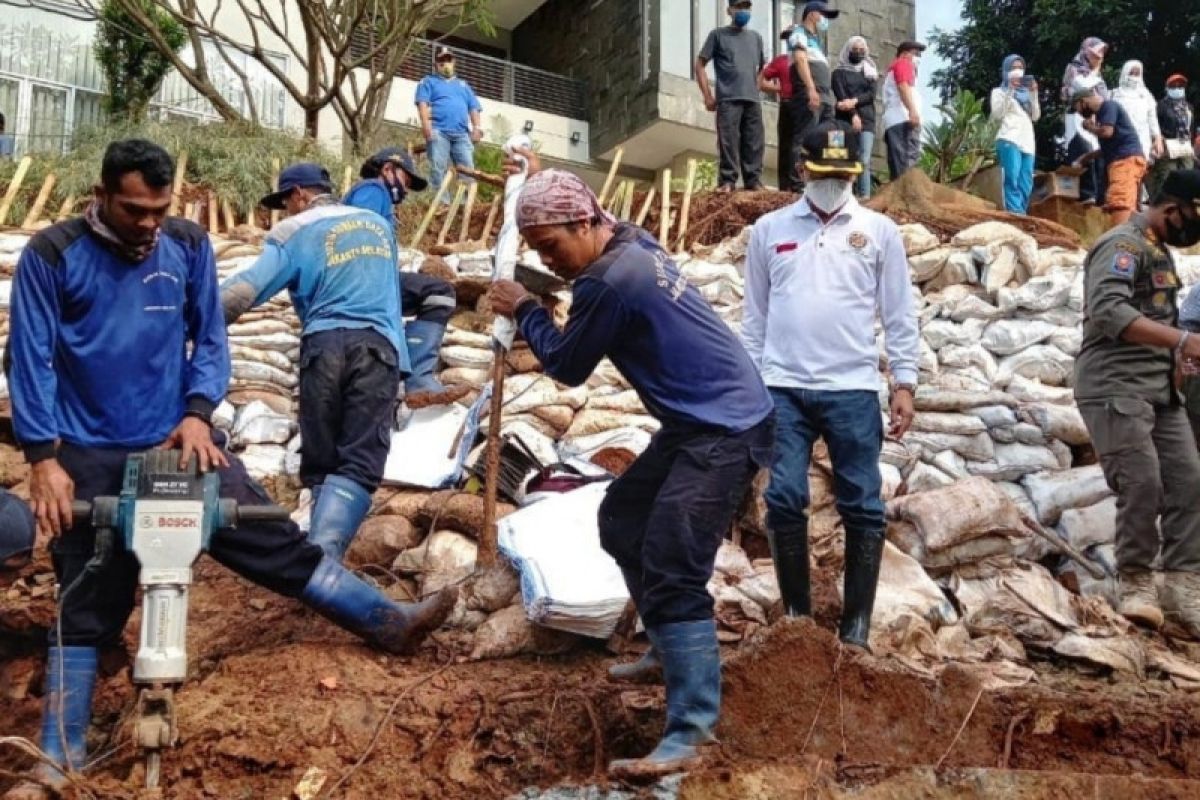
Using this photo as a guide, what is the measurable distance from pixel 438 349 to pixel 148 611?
3551 mm

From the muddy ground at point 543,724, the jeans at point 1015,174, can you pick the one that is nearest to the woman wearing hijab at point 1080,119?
the jeans at point 1015,174

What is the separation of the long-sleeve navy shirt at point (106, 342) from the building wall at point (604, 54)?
1328 centimetres

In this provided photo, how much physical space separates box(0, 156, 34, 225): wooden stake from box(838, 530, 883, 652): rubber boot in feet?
24.8

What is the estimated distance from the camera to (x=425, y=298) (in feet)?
20.5

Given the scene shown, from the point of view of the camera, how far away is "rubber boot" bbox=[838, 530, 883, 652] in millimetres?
3842

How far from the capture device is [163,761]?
306cm

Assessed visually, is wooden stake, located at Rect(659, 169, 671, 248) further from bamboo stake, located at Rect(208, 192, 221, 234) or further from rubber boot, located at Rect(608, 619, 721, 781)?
rubber boot, located at Rect(608, 619, 721, 781)

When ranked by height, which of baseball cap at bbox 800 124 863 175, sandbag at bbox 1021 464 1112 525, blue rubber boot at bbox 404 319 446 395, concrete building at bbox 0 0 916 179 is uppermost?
concrete building at bbox 0 0 916 179

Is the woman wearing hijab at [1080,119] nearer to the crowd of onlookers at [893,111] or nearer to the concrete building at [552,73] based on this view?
the crowd of onlookers at [893,111]

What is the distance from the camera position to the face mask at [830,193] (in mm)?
4070

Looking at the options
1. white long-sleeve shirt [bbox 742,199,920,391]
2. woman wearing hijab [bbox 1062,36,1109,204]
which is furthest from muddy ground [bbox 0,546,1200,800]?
woman wearing hijab [bbox 1062,36,1109,204]

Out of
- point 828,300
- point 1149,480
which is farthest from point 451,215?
point 1149,480

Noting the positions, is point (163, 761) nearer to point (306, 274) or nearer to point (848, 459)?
point (306, 274)

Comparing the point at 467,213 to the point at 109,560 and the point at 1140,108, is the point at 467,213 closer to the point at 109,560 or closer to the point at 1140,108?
the point at 1140,108
